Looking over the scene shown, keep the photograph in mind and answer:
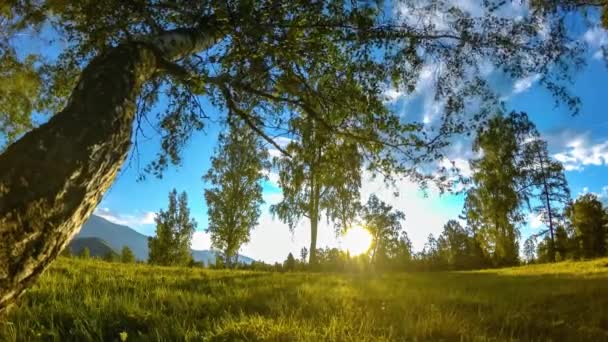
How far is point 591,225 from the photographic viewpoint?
3919cm

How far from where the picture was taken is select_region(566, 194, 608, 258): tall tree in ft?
127

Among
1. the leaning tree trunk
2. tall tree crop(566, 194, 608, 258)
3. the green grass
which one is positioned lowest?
the green grass

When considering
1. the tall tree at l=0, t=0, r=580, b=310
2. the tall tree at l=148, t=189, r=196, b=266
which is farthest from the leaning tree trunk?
the tall tree at l=148, t=189, r=196, b=266

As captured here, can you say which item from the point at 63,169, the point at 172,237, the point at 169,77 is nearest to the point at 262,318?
the point at 63,169

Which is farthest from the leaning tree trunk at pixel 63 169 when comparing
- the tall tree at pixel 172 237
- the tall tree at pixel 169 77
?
the tall tree at pixel 172 237

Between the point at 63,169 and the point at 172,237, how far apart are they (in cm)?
4796

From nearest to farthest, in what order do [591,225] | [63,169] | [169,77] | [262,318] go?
[63,169]
[262,318]
[169,77]
[591,225]

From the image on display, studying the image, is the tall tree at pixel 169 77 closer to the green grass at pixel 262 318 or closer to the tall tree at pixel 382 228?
the green grass at pixel 262 318

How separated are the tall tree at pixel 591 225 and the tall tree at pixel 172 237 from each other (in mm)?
44994

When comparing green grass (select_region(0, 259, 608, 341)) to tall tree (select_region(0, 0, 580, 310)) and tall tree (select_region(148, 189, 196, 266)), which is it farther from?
tall tree (select_region(148, 189, 196, 266))

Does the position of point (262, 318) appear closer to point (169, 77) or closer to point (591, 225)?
point (169, 77)

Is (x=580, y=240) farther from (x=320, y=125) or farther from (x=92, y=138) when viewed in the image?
(x=92, y=138)

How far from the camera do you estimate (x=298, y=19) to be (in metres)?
5.18

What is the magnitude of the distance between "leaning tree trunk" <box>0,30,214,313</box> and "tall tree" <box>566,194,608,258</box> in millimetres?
47478
